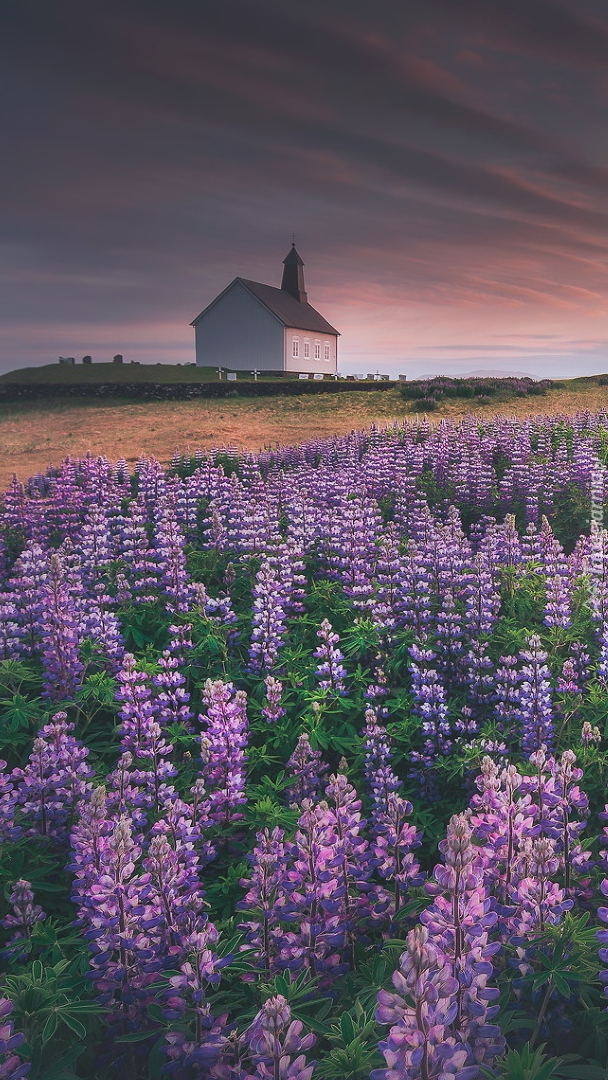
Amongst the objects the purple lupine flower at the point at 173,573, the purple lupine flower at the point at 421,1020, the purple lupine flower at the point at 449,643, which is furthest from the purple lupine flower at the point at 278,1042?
the purple lupine flower at the point at 173,573

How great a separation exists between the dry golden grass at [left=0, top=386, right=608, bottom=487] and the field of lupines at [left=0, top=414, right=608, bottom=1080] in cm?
924

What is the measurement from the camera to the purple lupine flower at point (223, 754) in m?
4.08

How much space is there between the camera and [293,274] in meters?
64.7

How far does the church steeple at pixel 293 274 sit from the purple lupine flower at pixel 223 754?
212 ft

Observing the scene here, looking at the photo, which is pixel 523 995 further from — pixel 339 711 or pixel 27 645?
pixel 27 645

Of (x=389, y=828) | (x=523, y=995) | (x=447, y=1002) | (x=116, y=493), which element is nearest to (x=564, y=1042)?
(x=523, y=995)

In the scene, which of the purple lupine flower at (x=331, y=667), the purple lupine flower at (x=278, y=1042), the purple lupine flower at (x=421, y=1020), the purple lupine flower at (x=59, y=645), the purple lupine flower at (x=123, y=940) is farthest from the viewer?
the purple lupine flower at (x=59, y=645)

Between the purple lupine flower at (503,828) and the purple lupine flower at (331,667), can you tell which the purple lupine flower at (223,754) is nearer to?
the purple lupine flower at (331,667)

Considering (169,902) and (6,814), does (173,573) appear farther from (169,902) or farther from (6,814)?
(169,902)

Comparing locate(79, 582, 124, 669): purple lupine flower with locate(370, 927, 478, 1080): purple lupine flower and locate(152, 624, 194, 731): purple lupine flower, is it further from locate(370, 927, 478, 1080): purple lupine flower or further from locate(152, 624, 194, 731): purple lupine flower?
locate(370, 927, 478, 1080): purple lupine flower

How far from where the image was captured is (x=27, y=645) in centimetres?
643

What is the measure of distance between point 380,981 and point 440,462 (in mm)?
10150

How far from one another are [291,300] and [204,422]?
40525 millimetres

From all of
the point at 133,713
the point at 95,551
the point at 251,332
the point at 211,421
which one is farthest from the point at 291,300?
the point at 133,713
